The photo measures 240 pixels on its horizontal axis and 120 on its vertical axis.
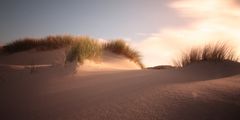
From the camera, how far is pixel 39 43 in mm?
9359

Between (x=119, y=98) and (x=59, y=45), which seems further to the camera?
(x=59, y=45)

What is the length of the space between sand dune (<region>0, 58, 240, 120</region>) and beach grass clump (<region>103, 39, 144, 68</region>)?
5.89m

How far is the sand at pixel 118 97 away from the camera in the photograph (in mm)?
1627

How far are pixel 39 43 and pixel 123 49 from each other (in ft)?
13.6

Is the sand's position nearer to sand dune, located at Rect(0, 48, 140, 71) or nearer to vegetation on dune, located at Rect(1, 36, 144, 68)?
sand dune, located at Rect(0, 48, 140, 71)

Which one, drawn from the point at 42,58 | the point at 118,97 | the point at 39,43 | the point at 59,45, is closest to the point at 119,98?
the point at 118,97

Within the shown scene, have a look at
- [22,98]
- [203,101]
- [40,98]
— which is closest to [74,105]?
[40,98]

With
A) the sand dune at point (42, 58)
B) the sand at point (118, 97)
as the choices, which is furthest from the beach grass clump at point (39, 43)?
the sand at point (118, 97)

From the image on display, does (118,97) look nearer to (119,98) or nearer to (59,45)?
(119,98)

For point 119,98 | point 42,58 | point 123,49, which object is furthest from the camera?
point 123,49

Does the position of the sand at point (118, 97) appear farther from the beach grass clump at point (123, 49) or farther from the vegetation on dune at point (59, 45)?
the beach grass clump at point (123, 49)

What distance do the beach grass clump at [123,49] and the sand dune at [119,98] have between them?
5887 mm

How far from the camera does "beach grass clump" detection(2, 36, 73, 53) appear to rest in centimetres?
867

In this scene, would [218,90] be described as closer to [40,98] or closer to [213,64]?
[213,64]
